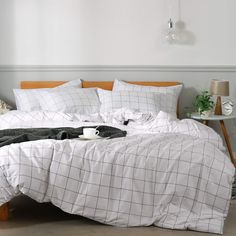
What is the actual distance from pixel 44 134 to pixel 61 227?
89 cm

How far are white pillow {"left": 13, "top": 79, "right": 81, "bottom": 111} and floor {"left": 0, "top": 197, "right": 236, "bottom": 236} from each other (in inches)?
73.4

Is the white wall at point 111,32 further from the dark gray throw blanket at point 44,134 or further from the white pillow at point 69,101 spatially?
the dark gray throw blanket at point 44,134

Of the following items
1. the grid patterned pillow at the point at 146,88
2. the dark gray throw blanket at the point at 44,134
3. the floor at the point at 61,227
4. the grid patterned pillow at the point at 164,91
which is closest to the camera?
the floor at the point at 61,227

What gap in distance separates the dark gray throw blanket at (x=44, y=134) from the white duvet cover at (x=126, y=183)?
326 millimetres

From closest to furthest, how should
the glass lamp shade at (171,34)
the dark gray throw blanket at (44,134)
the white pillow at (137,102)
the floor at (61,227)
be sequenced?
the floor at (61,227) → the dark gray throw blanket at (44,134) → the white pillow at (137,102) → the glass lamp shade at (171,34)

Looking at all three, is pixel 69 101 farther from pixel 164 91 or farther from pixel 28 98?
pixel 164 91

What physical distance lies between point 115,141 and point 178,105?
228 centimetres

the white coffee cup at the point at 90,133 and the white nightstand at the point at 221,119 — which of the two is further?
the white nightstand at the point at 221,119

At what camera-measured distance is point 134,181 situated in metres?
3.50

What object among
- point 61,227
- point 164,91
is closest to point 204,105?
point 164,91

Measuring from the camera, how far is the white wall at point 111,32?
19.0ft

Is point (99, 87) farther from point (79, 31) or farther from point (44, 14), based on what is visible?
point (44, 14)

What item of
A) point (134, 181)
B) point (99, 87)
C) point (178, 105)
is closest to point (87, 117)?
point (99, 87)

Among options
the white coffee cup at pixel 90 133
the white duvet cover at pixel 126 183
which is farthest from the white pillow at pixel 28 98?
the white duvet cover at pixel 126 183
